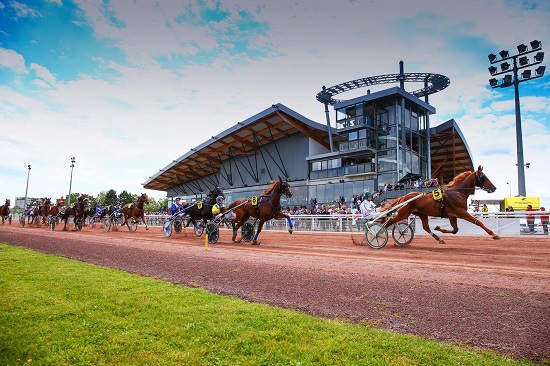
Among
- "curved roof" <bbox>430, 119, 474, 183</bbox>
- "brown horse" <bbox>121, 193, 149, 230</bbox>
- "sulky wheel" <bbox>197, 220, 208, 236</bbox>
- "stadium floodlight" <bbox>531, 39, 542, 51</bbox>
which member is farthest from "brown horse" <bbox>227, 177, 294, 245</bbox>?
"curved roof" <bbox>430, 119, 474, 183</bbox>

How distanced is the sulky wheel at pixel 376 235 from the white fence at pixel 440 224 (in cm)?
630

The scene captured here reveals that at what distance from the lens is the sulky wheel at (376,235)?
38.2ft

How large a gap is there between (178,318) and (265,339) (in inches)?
47.5

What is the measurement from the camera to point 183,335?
12.0 feet

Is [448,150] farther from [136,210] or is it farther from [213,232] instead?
[213,232]

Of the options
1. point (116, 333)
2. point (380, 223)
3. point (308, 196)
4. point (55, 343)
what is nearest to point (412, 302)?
point (116, 333)

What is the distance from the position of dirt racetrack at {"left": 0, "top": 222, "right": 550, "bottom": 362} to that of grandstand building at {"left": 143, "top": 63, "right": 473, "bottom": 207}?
83.5ft

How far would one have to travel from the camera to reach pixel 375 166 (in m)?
34.4

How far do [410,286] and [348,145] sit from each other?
31884mm

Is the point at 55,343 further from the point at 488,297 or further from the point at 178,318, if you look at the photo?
the point at 488,297

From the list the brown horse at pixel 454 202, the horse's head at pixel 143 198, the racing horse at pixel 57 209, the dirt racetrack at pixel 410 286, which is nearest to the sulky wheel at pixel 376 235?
the brown horse at pixel 454 202

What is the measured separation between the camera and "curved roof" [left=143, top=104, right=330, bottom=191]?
131 ft

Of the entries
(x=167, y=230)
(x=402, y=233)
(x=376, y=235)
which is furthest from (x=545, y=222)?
(x=167, y=230)

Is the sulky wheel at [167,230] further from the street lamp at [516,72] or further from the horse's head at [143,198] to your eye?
the street lamp at [516,72]
